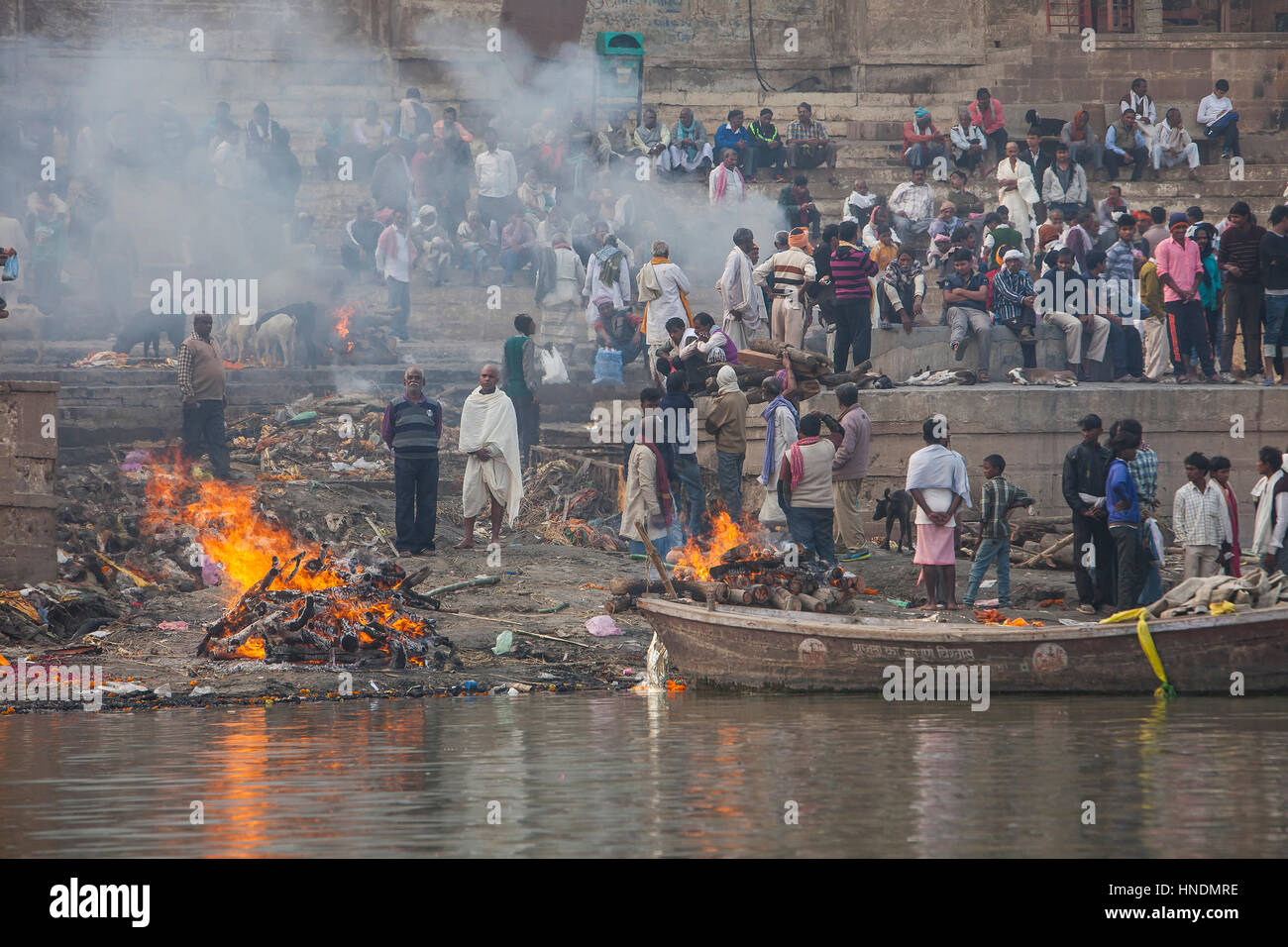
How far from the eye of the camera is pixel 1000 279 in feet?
57.0

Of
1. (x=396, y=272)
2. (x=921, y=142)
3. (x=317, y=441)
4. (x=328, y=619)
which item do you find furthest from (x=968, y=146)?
(x=328, y=619)

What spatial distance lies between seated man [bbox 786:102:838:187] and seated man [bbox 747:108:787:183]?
0.58ft

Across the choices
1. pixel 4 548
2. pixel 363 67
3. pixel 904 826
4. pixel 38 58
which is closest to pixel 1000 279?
pixel 4 548

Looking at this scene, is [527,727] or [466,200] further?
[466,200]

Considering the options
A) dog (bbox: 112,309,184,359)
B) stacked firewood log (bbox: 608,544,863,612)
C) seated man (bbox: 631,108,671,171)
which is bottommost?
stacked firewood log (bbox: 608,544,863,612)

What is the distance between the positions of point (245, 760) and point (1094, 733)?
4704mm

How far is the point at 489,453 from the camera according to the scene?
15828 mm

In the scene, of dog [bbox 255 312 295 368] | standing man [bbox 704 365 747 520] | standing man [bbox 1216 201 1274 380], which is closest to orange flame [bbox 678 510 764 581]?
standing man [bbox 704 365 747 520]

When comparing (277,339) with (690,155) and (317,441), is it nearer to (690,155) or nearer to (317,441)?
(317,441)

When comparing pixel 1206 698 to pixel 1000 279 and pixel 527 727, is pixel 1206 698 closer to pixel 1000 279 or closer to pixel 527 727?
pixel 527 727

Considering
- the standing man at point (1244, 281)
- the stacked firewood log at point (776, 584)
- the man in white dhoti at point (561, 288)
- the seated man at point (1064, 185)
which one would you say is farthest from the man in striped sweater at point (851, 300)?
the seated man at point (1064, 185)

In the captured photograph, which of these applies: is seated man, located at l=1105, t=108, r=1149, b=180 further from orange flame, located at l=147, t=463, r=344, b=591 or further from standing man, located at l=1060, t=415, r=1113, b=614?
orange flame, located at l=147, t=463, r=344, b=591

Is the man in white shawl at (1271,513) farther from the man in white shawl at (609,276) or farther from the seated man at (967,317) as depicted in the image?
the man in white shawl at (609,276)

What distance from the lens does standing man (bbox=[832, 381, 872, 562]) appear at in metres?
14.9
